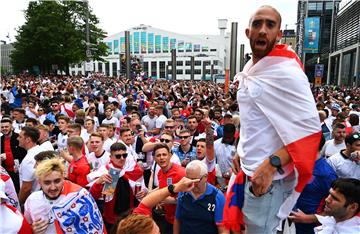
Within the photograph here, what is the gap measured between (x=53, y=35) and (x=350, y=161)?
149ft

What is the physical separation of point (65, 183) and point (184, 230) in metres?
1.40

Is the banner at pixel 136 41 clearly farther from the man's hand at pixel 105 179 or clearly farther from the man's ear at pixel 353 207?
the man's ear at pixel 353 207

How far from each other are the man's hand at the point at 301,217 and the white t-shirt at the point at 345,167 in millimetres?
1534

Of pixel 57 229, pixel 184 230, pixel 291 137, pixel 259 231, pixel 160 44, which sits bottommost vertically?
pixel 184 230

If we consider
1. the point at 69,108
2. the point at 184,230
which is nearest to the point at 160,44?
the point at 69,108

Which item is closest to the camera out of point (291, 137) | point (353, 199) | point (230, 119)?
point (291, 137)

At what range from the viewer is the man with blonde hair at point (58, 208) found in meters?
3.00

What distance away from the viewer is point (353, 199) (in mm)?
2992

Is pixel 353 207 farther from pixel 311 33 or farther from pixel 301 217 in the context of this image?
pixel 311 33

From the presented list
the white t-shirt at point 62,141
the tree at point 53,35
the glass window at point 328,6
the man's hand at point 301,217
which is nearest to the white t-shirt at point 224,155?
the man's hand at point 301,217

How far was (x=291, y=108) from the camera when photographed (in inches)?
71.7

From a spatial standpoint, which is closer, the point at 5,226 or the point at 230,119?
the point at 5,226

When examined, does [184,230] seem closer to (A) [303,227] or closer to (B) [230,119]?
(A) [303,227]

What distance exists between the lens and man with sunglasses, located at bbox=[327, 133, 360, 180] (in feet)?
14.9
